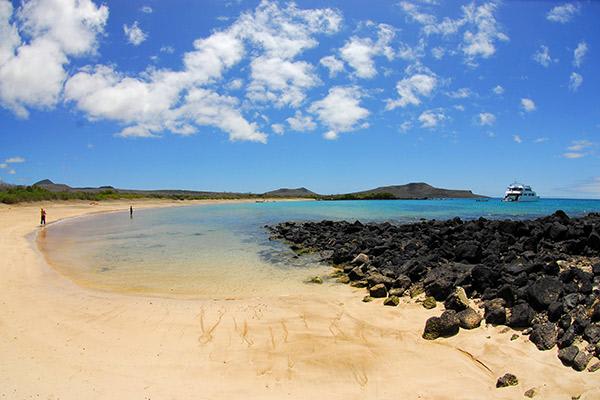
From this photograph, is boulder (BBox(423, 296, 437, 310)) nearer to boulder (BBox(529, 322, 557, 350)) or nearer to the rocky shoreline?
the rocky shoreline

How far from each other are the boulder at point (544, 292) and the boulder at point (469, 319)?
104 centimetres

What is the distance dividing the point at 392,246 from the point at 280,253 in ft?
16.7

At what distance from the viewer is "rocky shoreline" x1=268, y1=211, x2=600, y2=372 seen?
621cm

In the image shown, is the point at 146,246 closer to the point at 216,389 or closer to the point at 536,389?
the point at 216,389

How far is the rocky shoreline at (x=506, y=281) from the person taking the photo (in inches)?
245

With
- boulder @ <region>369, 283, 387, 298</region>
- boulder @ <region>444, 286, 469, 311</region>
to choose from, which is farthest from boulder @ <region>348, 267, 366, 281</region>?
boulder @ <region>444, 286, 469, 311</region>

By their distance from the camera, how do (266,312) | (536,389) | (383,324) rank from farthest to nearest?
(266,312) → (383,324) → (536,389)

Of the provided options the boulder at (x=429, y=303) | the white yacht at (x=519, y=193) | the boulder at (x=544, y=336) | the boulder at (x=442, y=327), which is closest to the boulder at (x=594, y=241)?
the boulder at (x=429, y=303)

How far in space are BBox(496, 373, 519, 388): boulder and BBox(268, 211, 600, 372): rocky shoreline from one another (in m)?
0.90

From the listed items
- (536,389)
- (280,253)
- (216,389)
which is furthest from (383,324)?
(280,253)

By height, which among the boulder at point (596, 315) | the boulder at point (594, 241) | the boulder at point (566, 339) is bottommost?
the boulder at point (566, 339)

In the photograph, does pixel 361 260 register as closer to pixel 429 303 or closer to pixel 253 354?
pixel 429 303

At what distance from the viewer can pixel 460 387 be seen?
5.24 meters

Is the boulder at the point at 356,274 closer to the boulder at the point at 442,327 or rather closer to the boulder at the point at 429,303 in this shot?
the boulder at the point at 429,303
